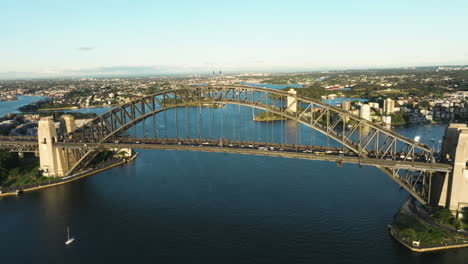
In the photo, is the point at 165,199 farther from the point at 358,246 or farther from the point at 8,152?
the point at 8,152

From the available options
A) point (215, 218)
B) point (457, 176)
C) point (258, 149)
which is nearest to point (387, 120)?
point (258, 149)

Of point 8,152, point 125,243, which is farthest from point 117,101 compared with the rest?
point 125,243

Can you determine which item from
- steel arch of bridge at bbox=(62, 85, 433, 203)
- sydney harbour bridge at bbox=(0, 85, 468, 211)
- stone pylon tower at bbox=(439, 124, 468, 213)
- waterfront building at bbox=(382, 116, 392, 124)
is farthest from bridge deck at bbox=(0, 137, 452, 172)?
waterfront building at bbox=(382, 116, 392, 124)

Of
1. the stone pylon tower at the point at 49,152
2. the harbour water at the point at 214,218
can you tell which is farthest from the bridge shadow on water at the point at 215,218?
the stone pylon tower at the point at 49,152

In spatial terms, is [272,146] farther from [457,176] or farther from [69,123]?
[69,123]

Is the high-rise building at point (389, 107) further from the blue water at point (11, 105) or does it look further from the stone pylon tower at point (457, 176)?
the blue water at point (11, 105)
